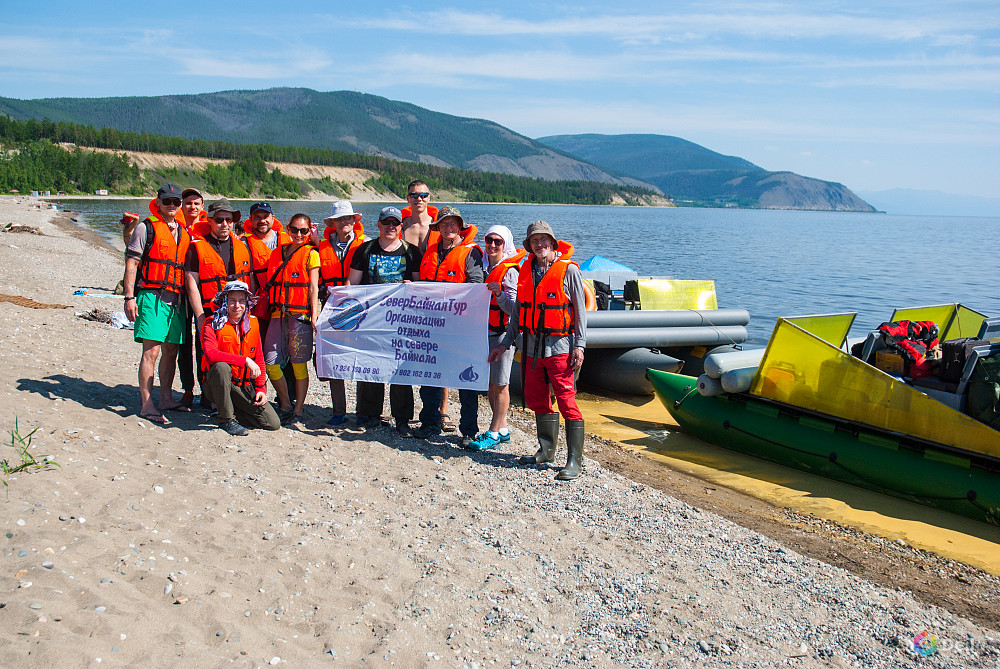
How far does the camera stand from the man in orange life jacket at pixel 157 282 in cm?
581

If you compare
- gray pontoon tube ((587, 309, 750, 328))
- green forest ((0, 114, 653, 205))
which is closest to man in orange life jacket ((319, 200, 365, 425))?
gray pontoon tube ((587, 309, 750, 328))

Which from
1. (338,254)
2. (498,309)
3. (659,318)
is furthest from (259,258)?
(659,318)

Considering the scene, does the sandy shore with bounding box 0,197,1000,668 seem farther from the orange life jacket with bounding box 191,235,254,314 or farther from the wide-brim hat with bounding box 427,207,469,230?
the wide-brim hat with bounding box 427,207,469,230

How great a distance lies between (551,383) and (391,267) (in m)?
1.84

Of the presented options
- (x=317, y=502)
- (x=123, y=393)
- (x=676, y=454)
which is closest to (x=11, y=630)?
(x=317, y=502)

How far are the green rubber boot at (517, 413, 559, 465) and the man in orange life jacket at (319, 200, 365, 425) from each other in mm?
1917

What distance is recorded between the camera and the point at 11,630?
114 inches

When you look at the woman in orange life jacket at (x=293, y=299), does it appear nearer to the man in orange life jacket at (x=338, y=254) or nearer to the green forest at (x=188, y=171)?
the man in orange life jacket at (x=338, y=254)

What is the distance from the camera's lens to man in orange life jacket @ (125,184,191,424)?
5812mm

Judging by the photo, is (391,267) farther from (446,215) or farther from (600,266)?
(600,266)

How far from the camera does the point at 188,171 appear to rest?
111500mm

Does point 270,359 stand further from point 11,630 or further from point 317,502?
point 11,630

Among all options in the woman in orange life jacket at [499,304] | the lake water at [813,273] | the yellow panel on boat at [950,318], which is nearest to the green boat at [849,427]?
the yellow panel on boat at [950,318]

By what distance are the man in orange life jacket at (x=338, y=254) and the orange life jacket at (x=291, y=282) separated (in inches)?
11.1
